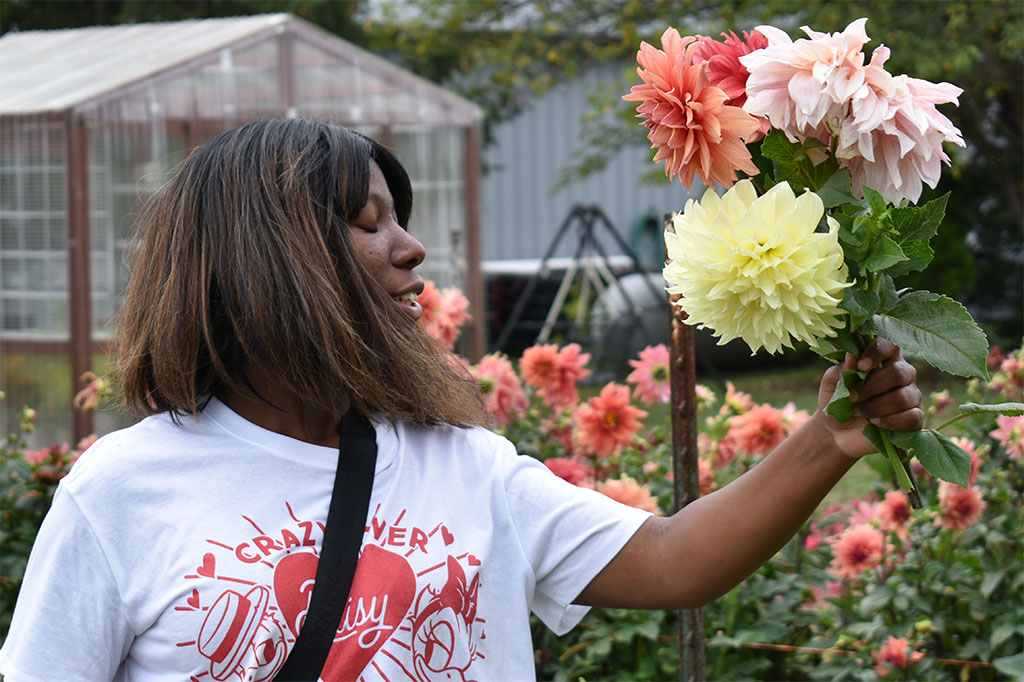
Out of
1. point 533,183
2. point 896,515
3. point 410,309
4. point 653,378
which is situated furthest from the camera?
point 533,183

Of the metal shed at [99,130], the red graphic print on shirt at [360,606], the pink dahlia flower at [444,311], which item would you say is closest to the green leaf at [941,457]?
the red graphic print on shirt at [360,606]

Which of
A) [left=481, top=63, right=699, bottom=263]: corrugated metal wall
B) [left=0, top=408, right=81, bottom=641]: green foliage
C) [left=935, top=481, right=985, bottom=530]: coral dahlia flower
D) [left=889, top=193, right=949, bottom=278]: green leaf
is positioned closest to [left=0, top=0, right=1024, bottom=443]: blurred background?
[left=0, top=408, right=81, bottom=641]: green foliage

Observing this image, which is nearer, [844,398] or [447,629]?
[844,398]

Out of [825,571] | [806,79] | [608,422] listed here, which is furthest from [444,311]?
[806,79]

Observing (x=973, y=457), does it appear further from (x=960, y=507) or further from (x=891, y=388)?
(x=891, y=388)

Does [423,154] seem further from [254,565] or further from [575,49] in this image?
[254,565]

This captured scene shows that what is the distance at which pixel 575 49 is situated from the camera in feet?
29.6

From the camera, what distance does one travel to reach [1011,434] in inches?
97.7

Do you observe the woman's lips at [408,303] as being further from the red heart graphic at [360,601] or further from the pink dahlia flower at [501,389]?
the pink dahlia flower at [501,389]

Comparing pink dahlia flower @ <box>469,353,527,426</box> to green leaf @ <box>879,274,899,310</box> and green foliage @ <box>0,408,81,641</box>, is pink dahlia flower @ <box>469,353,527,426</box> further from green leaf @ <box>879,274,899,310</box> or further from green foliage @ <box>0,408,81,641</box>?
green leaf @ <box>879,274,899,310</box>

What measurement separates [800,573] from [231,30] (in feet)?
19.2

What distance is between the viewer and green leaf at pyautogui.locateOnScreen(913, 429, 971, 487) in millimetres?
1119

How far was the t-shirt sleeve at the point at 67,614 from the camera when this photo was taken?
1285mm

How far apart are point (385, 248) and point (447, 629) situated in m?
0.50
